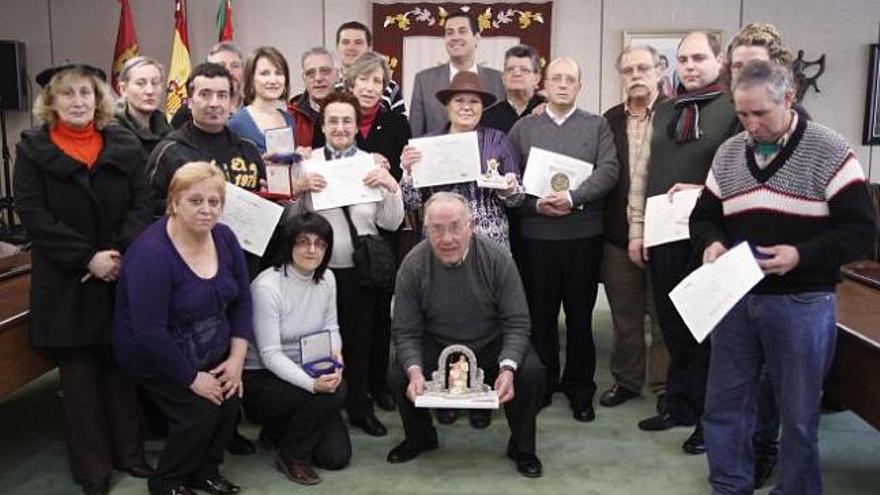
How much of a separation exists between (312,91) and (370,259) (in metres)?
0.98

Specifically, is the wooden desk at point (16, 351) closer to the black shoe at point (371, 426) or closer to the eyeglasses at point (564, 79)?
the black shoe at point (371, 426)

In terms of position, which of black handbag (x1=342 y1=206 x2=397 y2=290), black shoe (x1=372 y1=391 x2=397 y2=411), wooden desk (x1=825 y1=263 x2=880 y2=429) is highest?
black handbag (x1=342 y1=206 x2=397 y2=290)

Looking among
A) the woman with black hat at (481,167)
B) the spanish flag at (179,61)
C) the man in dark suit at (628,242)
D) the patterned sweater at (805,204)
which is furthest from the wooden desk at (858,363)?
the spanish flag at (179,61)

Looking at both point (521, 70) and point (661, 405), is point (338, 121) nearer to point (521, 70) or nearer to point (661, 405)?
point (521, 70)

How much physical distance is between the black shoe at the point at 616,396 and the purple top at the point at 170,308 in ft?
6.38

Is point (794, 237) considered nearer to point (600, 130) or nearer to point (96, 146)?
point (600, 130)

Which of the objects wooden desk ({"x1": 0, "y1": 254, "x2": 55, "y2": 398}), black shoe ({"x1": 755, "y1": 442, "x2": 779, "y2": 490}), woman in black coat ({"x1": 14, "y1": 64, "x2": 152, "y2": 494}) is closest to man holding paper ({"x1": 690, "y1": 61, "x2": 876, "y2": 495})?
black shoe ({"x1": 755, "y1": 442, "x2": 779, "y2": 490})

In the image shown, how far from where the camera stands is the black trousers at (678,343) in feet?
11.0

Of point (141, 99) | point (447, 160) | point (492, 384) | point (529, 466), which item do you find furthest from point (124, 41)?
point (529, 466)

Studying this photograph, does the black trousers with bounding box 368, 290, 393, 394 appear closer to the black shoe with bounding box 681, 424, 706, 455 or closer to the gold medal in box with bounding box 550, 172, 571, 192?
the gold medal in box with bounding box 550, 172, 571, 192

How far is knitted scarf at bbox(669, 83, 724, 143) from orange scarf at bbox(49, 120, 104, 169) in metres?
2.28

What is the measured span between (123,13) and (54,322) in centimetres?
517

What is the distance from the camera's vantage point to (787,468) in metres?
2.58

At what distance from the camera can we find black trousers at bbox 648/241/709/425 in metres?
3.37
